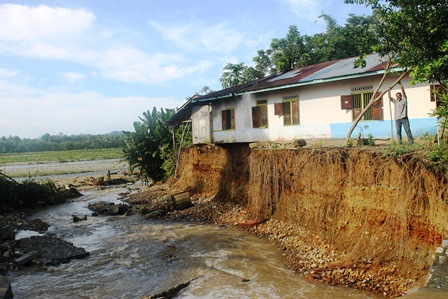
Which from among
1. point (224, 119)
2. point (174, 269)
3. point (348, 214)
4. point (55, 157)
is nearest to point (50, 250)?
point (174, 269)

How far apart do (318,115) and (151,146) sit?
524 inches

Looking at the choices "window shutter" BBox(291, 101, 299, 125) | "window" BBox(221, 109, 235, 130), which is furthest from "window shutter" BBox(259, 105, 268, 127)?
"window" BBox(221, 109, 235, 130)

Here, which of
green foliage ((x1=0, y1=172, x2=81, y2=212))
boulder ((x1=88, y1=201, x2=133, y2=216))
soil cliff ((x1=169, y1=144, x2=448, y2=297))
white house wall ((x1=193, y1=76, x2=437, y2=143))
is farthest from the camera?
green foliage ((x1=0, y1=172, x2=81, y2=212))

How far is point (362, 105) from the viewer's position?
15922 millimetres

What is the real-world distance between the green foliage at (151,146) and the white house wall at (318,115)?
5.43m

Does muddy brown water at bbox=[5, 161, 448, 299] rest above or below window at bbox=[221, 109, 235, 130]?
below

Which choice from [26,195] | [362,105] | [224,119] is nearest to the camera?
[362,105]

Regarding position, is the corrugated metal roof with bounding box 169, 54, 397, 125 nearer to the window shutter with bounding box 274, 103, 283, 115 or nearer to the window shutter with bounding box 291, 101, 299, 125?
the window shutter with bounding box 274, 103, 283, 115

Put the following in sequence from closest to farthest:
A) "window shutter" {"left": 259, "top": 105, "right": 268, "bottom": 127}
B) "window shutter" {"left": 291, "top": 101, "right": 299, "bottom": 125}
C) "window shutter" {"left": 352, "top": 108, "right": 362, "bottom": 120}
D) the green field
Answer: "window shutter" {"left": 352, "top": 108, "right": 362, "bottom": 120} → "window shutter" {"left": 291, "top": 101, "right": 299, "bottom": 125} → "window shutter" {"left": 259, "top": 105, "right": 268, "bottom": 127} → the green field

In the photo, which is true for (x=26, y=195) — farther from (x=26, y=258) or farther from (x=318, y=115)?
(x=318, y=115)

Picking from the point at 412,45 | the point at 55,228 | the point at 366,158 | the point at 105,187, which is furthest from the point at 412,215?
the point at 105,187

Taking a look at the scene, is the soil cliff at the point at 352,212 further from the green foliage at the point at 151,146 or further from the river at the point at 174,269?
the green foliage at the point at 151,146

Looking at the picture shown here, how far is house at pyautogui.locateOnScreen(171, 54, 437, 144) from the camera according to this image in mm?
14664

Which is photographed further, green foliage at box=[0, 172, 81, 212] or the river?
green foliage at box=[0, 172, 81, 212]
